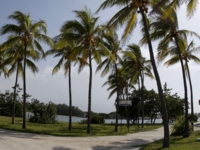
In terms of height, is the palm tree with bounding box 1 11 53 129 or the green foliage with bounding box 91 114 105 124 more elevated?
the palm tree with bounding box 1 11 53 129

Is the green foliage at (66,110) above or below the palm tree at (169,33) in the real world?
below

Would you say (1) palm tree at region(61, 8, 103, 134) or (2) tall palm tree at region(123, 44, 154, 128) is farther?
(2) tall palm tree at region(123, 44, 154, 128)

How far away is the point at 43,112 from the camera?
3291cm

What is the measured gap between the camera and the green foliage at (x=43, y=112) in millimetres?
32406

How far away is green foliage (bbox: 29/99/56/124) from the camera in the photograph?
32406 millimetres

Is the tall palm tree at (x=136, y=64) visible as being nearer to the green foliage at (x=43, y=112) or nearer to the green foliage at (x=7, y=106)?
the green foliage at (x=43, y=112)

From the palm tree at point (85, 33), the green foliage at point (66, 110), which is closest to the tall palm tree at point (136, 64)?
A: the palm tree at point (85, 33)

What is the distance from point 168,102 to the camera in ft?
146

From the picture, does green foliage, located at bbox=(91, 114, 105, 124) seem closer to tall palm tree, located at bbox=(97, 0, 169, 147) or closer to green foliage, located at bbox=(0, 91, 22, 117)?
green foliage, located at bbox=(0, 91, 22, 117)

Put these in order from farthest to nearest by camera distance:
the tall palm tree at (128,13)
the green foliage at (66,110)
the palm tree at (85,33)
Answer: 1. the green foliage at (66,110)
2. the palm tree at (85,33)
3. the tall palm tree at (128,13)

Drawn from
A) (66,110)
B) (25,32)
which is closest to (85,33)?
(25,32)

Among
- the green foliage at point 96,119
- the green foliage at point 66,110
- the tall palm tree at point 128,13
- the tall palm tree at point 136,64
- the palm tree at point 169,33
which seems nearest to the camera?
the tall palm tree at point 128,13

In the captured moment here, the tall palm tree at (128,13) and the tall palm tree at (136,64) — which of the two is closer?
the tall palm tree at (128,13)

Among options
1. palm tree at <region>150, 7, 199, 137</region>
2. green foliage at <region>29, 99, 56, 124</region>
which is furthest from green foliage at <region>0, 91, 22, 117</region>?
palm tree at <region>150, 7, 199, 137</region>
